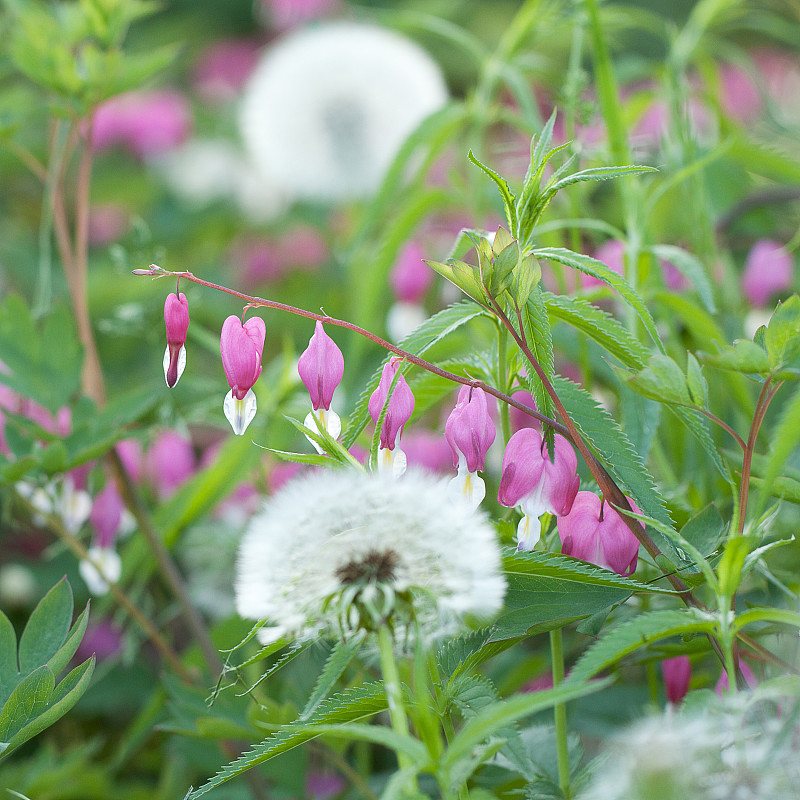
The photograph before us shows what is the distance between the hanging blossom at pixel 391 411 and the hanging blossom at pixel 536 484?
0.05 metres

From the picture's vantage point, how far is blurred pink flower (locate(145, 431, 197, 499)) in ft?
2.95

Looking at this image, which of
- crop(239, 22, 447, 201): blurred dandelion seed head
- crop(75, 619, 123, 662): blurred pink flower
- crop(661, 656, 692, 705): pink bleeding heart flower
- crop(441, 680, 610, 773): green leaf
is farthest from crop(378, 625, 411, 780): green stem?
crop(239, 22, 447, 201): blurred dandelion seed head

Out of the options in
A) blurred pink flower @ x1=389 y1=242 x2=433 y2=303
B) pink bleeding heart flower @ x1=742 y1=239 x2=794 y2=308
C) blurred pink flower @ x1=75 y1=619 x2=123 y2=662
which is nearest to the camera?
pink bleeding heart flower @ x1=742 y1=239 x2=794 y2=308

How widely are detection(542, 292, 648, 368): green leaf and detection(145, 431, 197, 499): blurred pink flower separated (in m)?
0.56

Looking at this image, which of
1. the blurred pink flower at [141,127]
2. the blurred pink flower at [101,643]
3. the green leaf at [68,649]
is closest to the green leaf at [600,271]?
the green leaf at [68,649]

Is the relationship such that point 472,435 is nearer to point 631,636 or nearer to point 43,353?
point 631,636

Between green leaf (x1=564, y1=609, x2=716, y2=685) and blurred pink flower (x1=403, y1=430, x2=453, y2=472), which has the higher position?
green leaf (x1=564, y1=609, x2=716, y2=685)

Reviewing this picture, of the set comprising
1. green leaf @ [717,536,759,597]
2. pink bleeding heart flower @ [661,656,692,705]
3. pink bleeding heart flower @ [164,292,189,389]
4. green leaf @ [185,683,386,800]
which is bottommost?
pink bleeding heart flower @ [661,656,692,705]

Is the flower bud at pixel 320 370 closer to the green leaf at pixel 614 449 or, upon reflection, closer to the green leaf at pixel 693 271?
the green leaf at pixel 614 449

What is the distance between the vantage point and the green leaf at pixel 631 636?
321 mm

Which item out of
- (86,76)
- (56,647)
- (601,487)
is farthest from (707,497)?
(86,76)

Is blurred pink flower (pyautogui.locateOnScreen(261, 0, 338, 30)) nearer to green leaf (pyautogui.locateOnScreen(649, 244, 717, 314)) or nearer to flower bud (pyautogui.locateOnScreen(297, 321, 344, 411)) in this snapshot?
green leaf (pyautogui.locateOnScreen(649, 244, 717, 314))

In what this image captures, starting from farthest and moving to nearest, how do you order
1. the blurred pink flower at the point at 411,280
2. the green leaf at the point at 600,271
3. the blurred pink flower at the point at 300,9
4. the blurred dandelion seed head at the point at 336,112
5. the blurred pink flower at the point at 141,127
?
the blurred pink flower at the point at 300,9
the blurred pink flower at the point at 141,127
the blurred dandelion seed head at the point at 336,112
the blurred pink flower at the point at 411,280
the green leaf at the point at 600,271

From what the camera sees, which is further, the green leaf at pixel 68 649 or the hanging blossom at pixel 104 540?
the hanging blossom at pixel 104 540
